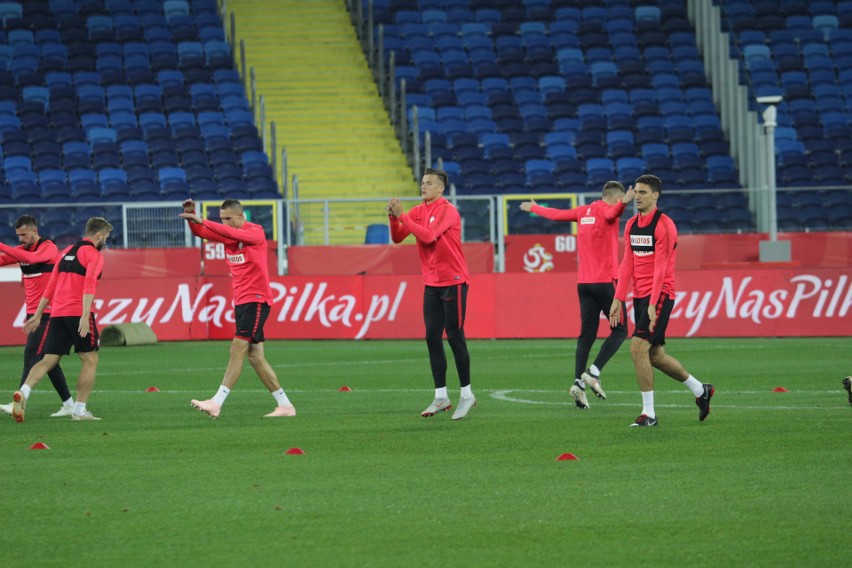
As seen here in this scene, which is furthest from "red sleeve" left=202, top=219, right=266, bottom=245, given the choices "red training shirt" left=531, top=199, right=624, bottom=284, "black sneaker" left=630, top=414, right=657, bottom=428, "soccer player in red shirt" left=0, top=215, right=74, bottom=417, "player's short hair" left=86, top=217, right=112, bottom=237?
"black sneaker" left=630, top=414, right=657, bottom=428

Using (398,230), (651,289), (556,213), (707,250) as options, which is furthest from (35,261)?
(707,250)

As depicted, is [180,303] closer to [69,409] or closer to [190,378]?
[190,378]

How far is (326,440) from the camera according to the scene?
10.9 metres

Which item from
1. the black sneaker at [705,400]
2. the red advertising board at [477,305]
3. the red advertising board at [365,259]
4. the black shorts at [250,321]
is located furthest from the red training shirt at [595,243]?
the red advertising board at [365,259]

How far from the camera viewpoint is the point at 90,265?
12.9 meters

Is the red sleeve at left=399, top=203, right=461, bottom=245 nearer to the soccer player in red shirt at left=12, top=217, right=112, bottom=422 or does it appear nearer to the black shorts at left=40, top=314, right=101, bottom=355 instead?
the soccer player in red shirt at left=12, top=217, right=112, bottom=422

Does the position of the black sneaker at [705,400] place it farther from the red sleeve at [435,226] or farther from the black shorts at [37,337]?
the black shorts at [37,337]

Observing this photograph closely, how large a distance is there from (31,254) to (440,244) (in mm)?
4392

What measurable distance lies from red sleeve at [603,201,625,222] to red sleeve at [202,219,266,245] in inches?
133

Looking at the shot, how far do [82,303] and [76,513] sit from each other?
5.81 meters

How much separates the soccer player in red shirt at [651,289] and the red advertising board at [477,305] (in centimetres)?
1383

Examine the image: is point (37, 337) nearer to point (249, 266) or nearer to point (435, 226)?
point (249, 266)

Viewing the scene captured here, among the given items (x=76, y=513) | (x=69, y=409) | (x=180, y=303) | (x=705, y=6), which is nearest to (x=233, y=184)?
(x=180, y=303)

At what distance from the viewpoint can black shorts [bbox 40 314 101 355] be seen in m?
13.0
